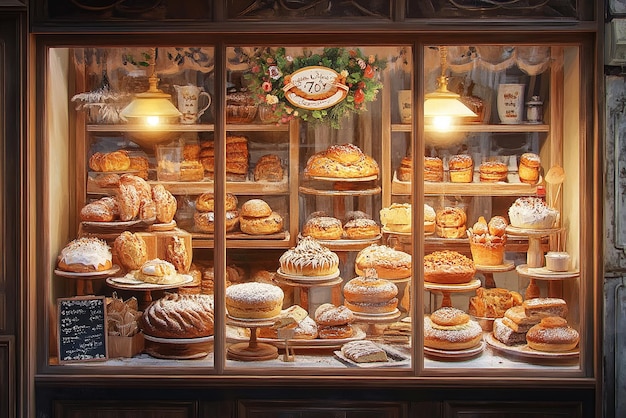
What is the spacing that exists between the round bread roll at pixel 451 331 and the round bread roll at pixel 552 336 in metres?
0.29

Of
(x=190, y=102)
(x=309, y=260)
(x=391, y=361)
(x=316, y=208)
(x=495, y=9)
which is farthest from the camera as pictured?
(x=316, y=208)

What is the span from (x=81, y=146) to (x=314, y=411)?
1958 mm

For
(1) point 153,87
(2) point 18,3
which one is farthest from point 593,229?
(2) point 18,3

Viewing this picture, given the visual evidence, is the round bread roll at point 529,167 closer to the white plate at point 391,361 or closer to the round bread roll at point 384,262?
the round bread roll at point 384,262

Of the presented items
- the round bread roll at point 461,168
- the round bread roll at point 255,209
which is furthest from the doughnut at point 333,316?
the round bread roll at point 461,168

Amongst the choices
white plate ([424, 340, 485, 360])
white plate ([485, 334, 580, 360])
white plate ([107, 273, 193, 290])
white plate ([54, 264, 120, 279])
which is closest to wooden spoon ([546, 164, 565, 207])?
white plate ([485, 334, 580, 360])

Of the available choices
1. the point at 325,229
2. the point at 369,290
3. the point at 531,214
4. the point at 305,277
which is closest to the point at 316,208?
the point at 325,229

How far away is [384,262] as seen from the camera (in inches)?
177

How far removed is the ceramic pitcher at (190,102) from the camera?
14.4 feet

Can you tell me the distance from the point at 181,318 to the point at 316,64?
5.16 ft

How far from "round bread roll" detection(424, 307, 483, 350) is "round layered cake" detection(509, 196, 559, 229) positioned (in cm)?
63

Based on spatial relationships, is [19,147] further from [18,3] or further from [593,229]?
[593,229]

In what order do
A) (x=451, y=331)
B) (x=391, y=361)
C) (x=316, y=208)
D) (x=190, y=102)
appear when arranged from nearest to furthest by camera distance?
(x=391, y=361)
(x=451, y=331)
(x=190, y=102)
(x=316, y=208)

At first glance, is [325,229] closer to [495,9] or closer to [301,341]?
[301,341]
